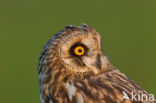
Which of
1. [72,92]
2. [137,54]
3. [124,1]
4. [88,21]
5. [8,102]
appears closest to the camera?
[72,92]

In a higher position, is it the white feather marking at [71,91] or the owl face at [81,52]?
the owl face at [81,52]

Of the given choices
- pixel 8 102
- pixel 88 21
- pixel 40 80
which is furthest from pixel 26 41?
pixel 40 80

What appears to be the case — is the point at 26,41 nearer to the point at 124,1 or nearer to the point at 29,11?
the point at 29,11

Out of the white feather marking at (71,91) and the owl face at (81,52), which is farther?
the owl face at (81,52)

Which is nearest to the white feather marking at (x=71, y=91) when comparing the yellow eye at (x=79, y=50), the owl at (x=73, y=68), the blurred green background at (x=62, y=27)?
the owl at (x=73, y=68)

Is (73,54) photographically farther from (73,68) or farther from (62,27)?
(62,27)

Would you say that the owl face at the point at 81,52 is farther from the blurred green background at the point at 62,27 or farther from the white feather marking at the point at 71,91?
the blurred green background at the point at 62,27

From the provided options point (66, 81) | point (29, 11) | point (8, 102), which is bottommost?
point (8, 102)
